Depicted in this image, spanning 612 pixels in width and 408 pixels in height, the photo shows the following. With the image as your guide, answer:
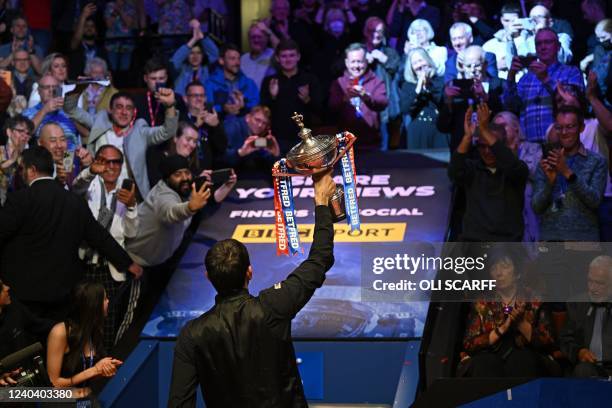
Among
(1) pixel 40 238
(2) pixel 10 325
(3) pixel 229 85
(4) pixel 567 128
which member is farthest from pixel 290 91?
(2) pixel 10 325

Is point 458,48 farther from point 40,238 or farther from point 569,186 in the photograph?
point 40,238

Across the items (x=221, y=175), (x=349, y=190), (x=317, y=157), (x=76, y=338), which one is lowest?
(x=76, y=338)

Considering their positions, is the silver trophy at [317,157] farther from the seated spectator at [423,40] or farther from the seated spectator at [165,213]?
the seated spectator at [423,40]

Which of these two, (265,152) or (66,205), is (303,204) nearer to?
(265,152)

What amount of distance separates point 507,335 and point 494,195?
4.38 ft

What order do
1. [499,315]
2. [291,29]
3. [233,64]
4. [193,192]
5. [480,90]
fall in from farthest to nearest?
[291,29]
[233,64]
[480,90]
[193,192]
[499,315]

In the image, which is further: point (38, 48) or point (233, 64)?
point (38, 48)

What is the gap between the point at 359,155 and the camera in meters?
8.84

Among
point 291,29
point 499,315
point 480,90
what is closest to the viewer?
point 499,315

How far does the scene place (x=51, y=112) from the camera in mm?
8352

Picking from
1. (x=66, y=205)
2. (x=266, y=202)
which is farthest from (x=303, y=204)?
(x=66, y=205)

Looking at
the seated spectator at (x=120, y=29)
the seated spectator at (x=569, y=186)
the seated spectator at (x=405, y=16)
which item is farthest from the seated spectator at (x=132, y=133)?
the seated spectator at (x=569, y=186)

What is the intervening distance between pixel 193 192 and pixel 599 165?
9.09 feet

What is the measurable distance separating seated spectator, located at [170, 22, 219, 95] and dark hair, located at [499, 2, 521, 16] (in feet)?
8.09
